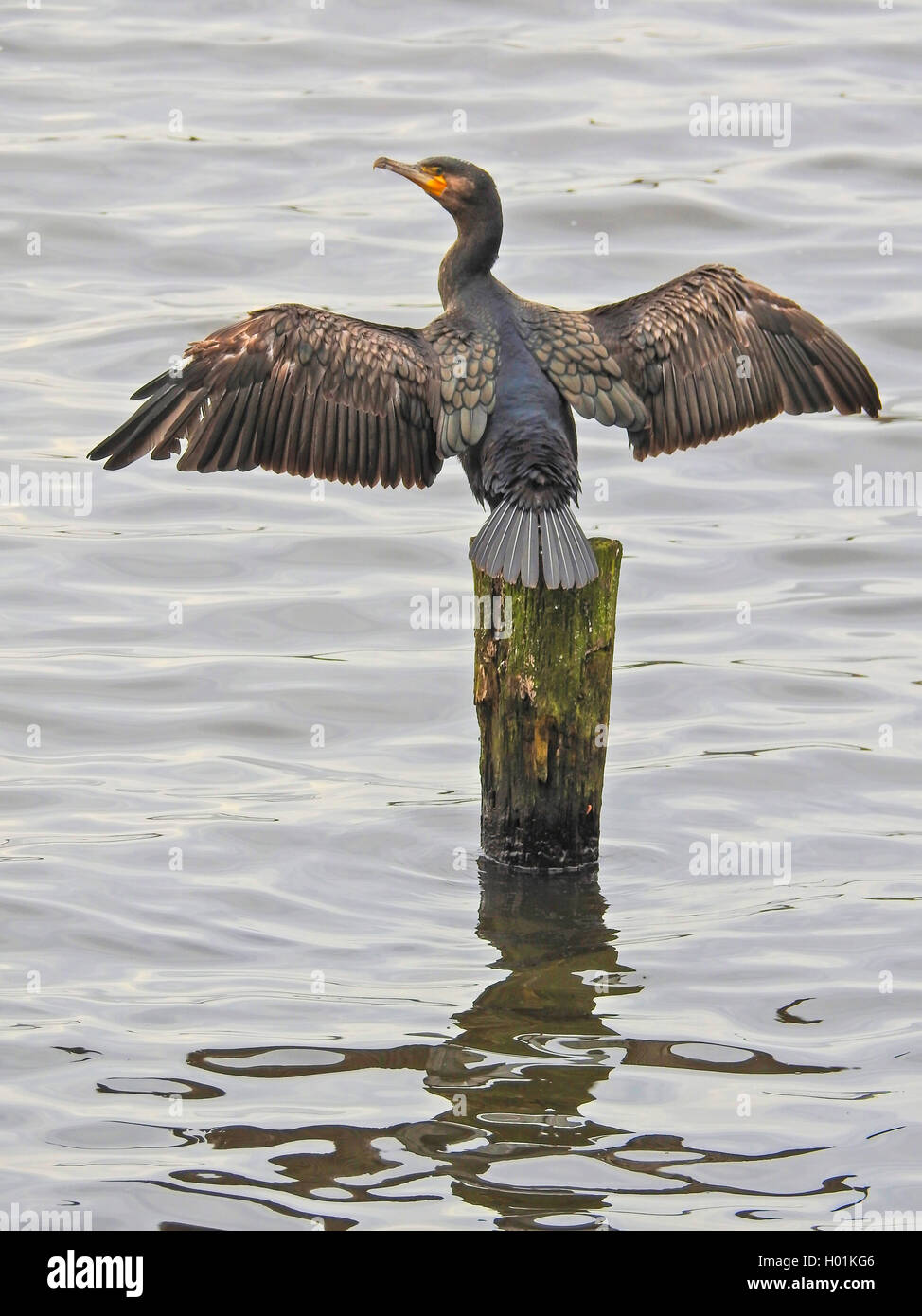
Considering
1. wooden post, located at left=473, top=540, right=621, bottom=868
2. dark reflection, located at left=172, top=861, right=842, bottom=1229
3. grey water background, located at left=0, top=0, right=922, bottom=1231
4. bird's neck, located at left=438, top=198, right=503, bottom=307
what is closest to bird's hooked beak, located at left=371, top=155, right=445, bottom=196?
bird's neck, located at left=438, top=198, right=503, bottom=307

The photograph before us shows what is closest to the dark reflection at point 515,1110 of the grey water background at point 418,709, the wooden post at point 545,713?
the grey water background at point 418,709

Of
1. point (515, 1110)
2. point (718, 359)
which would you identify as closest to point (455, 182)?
point (718, 359)

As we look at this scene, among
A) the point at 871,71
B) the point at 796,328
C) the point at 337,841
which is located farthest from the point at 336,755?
the point at 871,71

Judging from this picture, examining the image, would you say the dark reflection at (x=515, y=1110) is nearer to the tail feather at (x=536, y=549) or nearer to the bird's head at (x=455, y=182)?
the tail feather at (x=536, y=549)

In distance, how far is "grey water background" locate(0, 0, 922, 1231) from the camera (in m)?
5.89

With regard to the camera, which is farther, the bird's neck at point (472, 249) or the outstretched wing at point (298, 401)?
the bird's neck at point (472, 249)

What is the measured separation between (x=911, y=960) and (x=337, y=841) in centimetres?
214

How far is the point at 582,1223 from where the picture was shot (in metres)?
5.40

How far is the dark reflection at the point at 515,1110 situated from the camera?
5535mm

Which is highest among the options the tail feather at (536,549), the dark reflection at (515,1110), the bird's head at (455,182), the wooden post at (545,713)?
the bird's head at (455,182)

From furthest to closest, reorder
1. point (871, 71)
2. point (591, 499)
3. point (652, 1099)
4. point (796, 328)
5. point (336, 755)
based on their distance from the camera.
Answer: point (871, 71)
point (591, 499)
point (336, 755)
point (796, 328)
point (652, 1099)

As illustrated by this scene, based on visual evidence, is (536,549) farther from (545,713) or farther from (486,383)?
(486,383)

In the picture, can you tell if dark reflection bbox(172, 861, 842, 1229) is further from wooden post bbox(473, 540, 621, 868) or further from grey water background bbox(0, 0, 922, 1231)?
wooden post bbox(473, 540, 621, 868)

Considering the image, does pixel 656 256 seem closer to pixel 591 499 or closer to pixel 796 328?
pixel 591 499
